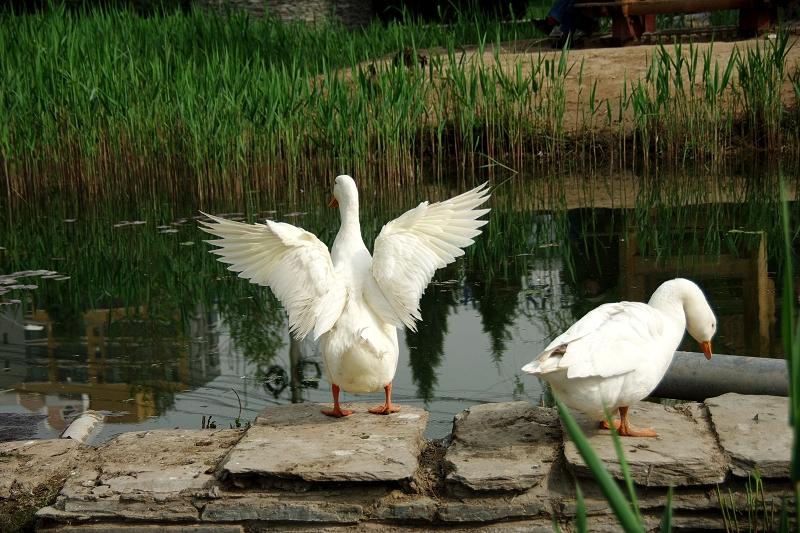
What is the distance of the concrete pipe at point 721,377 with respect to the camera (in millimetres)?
4336

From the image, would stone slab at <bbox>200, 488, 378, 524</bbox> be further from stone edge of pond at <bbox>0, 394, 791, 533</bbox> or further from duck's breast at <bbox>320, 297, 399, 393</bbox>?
duck's breast at <bbox>320, 297, 399, 393</bbox>

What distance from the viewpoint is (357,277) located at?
4.41 m

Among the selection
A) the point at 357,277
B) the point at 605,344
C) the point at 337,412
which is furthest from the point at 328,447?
the point at 605,344

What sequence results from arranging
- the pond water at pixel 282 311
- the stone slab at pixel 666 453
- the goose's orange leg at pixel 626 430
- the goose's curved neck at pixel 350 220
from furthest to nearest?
the pond water at pixel 282 311 → the goose's curved neck at pixel 350 220 → the goose's orange leg at pixel 626 430 → the stone slab at pixel 666 453

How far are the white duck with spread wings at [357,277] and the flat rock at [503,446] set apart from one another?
424 millimetres

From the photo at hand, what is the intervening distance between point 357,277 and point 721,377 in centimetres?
154

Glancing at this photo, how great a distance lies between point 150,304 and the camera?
7020mm

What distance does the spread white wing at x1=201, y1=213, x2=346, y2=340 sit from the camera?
4207mm

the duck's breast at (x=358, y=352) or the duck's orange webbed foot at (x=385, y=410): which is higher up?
the duck's breast at (x=358, y=352)

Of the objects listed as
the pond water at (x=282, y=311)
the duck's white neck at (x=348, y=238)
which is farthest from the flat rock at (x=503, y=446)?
the duck's white neck at (x=348, y=238)

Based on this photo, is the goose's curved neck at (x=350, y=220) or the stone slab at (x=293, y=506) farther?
the goose's curved neck at (x=350, y=220)

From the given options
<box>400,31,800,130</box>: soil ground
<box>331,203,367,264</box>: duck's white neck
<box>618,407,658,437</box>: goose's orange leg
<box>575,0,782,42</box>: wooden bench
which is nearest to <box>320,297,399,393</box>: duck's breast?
<box>331,203,367,264</box>: duck's white neck

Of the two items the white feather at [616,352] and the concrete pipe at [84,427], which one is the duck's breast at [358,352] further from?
the concrete pipe at [84,427]

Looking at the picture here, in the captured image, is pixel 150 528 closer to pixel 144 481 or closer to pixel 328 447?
pixel 144 481
